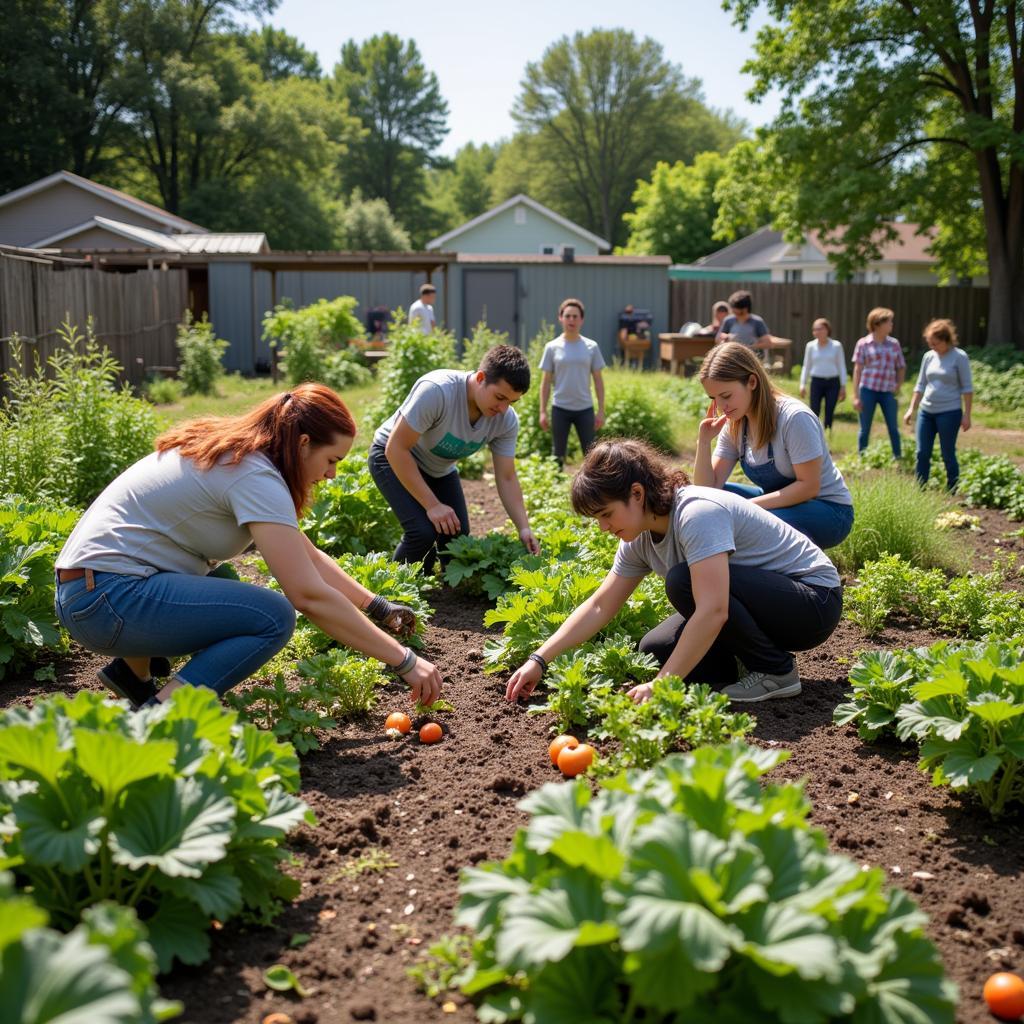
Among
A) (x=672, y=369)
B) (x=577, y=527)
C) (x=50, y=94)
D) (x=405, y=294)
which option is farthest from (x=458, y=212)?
(x=577, y=527)

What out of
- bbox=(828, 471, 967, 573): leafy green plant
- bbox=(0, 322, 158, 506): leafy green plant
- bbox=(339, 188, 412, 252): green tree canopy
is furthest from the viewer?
bbox=(339, 188, 412, 252): green tree canopy

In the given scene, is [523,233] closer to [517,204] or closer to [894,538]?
[517,204]

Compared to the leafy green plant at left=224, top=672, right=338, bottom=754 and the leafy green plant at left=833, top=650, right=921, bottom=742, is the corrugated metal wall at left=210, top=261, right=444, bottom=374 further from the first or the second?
the leafy green plant at left=833, top=650, right=921, bottom=742

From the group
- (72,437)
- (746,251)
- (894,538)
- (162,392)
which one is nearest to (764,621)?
(894,538)

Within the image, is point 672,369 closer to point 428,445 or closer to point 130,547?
point 428,445

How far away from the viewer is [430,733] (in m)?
4.12

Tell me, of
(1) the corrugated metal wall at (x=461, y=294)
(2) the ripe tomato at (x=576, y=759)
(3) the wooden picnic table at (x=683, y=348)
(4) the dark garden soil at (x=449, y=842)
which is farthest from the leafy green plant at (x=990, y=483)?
(1) the corrugated metal wall at (x=461, y=294)

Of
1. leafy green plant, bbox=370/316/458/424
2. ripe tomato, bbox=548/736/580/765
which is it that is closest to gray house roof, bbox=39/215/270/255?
leafy green plant, bbox=370/316/458/424

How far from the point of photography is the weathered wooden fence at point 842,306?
25.1m

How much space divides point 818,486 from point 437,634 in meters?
2.16

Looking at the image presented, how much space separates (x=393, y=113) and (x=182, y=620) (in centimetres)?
7707

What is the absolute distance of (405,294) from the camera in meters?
26.5

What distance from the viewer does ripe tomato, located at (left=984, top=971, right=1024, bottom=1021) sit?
2.39 metres

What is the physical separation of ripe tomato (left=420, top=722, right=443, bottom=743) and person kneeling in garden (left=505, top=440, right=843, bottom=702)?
0.32m
